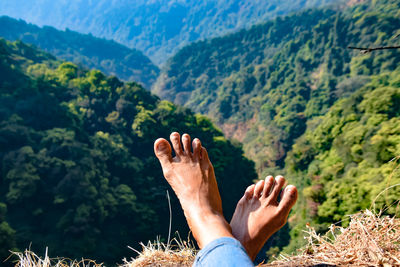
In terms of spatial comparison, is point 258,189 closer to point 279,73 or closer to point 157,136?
point 157,136

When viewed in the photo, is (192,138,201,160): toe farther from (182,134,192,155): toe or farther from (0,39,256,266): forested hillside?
(0,39,256,266): forested hillside

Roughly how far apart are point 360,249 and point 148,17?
452 ft

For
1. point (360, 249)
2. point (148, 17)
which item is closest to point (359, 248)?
point (360, 249)

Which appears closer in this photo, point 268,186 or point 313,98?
point 268,186

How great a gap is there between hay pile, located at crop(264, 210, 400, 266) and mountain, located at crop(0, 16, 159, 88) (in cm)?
5689

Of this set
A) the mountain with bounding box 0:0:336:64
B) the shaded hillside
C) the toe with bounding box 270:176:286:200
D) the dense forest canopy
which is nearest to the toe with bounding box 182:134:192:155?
the toe with bounding box 270:176:286:200

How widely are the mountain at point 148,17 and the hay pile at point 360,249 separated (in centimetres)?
11367

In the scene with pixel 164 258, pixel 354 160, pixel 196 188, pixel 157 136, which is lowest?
pixel 354 160

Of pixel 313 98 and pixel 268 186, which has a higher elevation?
pixel 313 98

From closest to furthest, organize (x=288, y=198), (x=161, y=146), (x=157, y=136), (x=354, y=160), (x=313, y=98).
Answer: (x=288, y=198)
(x=161, y=146)
(x=354, y=160)
(x=157, y=136)
(x=313, y=98)

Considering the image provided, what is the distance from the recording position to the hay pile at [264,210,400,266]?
1.12m

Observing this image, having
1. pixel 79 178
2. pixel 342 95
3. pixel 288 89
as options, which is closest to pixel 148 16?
pixel 288 89

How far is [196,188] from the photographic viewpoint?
204 centimetres

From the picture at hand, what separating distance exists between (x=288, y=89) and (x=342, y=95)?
894 centimetres
